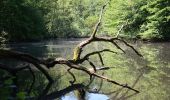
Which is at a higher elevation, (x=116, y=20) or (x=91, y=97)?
(x=91, y=97)

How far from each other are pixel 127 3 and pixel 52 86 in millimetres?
28159

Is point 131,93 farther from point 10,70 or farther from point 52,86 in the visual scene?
point 10,70

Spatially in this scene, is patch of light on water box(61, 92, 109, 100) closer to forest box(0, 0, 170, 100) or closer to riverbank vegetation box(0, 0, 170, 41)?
forest box(0, 0, 170, 100)

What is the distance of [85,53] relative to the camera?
836 inches

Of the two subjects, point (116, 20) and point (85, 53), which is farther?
point (116, 20)

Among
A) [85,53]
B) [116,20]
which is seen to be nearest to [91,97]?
[85,53]

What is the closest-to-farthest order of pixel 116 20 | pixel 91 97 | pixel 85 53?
pixel 91 97
pixel 85 53
pixel 116 20

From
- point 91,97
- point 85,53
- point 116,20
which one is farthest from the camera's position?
point 116,20

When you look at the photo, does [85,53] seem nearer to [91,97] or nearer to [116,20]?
[91,97]

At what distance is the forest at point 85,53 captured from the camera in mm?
9141

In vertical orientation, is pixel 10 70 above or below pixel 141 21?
above

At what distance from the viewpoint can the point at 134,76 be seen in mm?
11711

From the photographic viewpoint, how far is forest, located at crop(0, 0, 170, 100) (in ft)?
30.0

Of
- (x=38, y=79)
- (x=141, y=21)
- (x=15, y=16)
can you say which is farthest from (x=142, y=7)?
(x=38, y=79)
